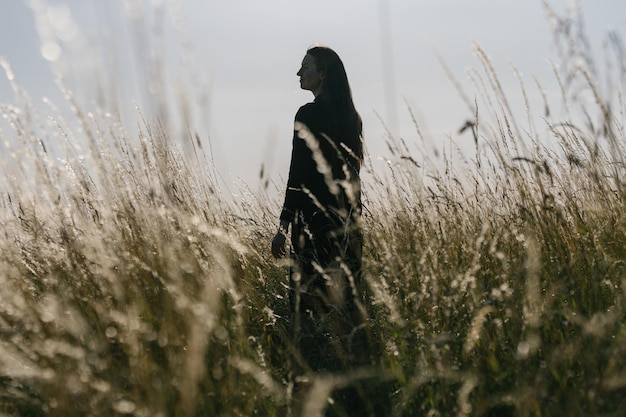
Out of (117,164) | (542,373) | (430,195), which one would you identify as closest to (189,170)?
(117,164)

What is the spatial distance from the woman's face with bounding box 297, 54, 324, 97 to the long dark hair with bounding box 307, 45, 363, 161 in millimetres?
17

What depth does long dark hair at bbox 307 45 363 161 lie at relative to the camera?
3.29m

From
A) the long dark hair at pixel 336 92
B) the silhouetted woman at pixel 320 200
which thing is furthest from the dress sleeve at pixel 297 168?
the long dark hair at pixel 336 92

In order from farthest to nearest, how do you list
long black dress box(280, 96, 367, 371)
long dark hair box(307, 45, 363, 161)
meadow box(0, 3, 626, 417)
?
long dark hair box(307, 45, 363, 161)
long black dress box(280, 96, 367, 371)
meadow box(0, 3, 626, 417)

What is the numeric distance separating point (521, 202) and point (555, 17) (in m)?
0.84

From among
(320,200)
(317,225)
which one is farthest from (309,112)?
(317,225)

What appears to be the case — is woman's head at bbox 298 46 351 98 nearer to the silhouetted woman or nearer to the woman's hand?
the silhouetted woman

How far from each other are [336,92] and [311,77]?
0.14 metres

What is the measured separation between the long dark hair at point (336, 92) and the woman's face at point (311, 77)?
2cm

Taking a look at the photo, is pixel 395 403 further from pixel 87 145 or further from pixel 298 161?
pixel 87 145

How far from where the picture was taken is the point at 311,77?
10.9ft

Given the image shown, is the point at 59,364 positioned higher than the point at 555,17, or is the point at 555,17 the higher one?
the point at 555,17

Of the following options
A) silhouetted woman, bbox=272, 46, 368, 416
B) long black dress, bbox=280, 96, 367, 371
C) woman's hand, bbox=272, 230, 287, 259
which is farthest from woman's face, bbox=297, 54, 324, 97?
woman's hand, bbox=272, 230, 287, 259

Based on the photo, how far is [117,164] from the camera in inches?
123
